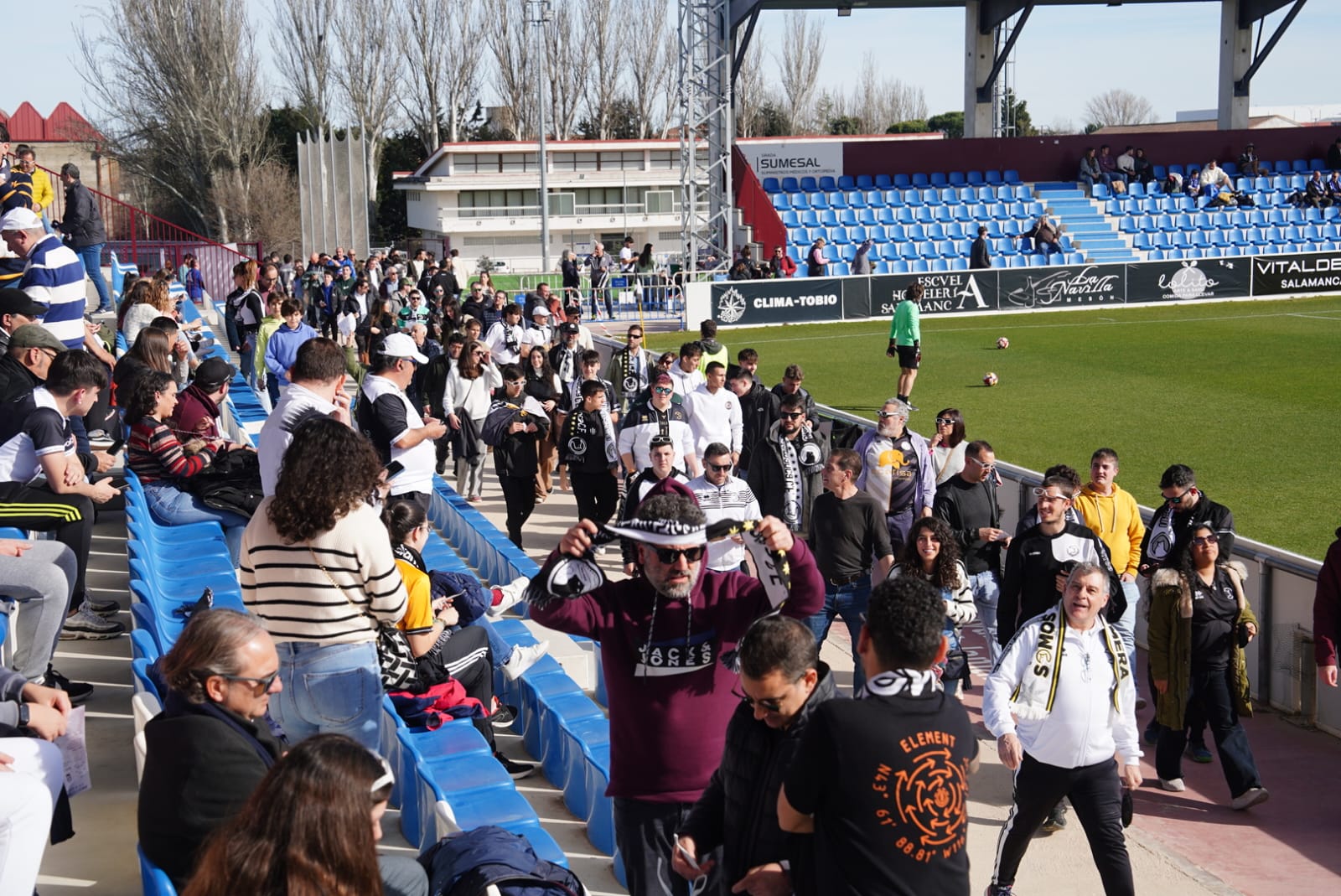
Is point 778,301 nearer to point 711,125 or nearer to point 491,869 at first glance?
point 711,125

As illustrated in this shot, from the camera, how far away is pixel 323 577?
459cm

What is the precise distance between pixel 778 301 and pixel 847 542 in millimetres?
22795

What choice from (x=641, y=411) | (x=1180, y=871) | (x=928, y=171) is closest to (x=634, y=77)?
(x=928, y=171)

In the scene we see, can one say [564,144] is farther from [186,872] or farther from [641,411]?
[186,872]

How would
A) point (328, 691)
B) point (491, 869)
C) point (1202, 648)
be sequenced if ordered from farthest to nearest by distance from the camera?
point (1202, 648) < point (328, 691) < point (491, 869)

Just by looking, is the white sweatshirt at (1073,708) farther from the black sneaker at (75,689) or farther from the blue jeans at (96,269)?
the blue jeans at (96,269)

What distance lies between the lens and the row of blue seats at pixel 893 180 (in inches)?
1516

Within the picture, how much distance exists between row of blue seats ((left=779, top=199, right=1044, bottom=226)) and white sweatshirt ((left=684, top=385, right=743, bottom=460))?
2593cm

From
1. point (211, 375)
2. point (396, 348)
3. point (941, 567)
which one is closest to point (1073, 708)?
point (941, 567)

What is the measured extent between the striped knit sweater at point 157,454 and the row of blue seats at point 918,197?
31222 mm

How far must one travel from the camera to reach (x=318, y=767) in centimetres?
278

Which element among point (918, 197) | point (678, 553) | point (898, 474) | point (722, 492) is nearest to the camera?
point (678, 553)

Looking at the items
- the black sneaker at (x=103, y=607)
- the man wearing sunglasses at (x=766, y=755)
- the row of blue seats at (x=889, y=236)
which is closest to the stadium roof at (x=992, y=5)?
the row of blue seats at (x=889, y=236)

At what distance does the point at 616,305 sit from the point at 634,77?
129 ft
